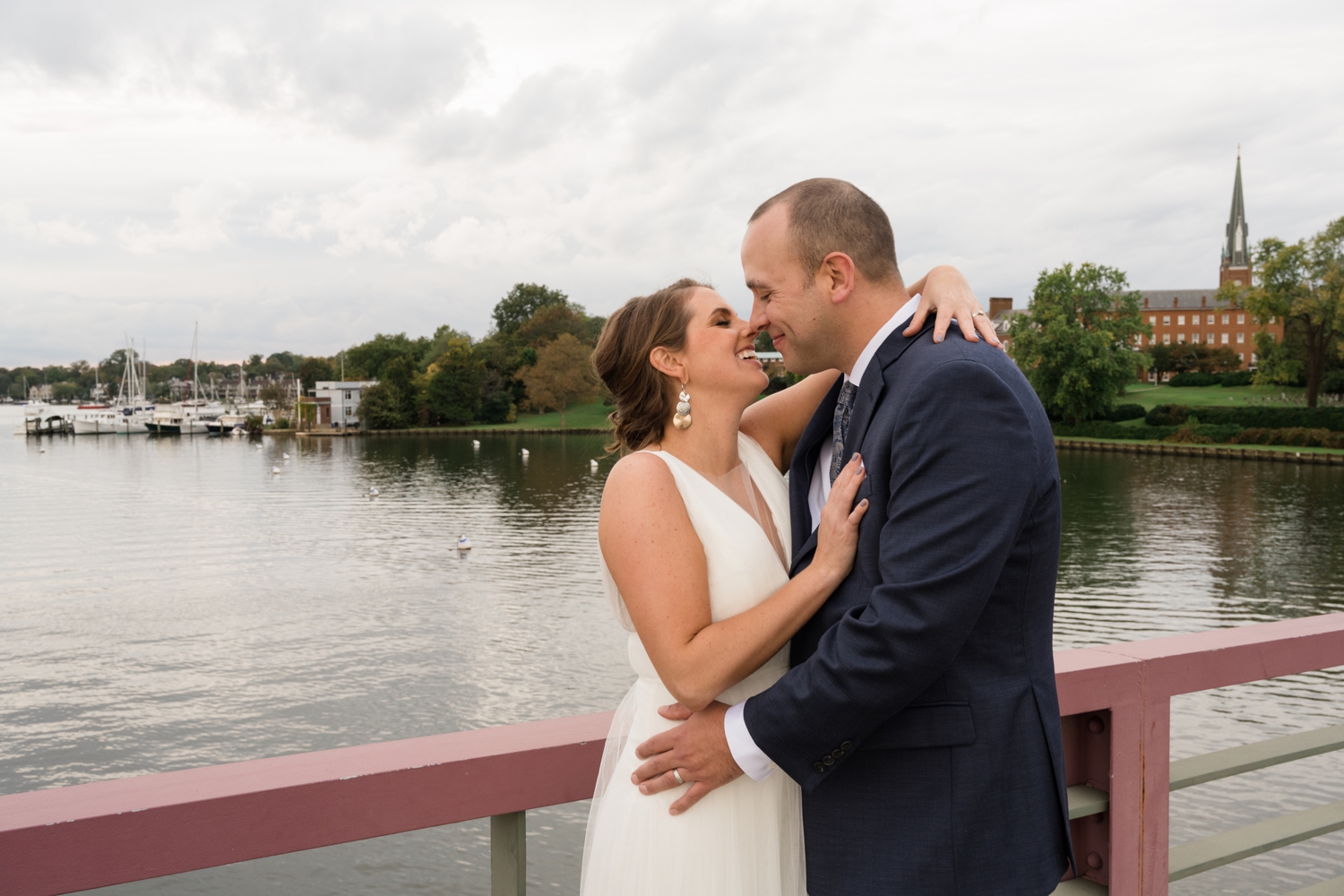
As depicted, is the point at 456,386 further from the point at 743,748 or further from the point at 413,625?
the point at 743,748

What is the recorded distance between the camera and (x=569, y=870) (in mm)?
10797

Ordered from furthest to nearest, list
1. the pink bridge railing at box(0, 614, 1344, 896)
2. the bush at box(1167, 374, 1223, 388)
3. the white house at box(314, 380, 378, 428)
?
1. the white house at box(314, 380, 378, 428)
2. the bush at box(1167, 374, 1223, 388)
3. the pink bridge railing at box(0, 614, 1344, 896)

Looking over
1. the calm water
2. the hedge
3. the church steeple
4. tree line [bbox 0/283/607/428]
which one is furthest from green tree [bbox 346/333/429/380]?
the church steeple

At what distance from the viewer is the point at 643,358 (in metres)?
2.16

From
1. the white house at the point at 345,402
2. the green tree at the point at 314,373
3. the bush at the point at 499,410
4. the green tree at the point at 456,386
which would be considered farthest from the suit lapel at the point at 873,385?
the green tree at the point at 314,373

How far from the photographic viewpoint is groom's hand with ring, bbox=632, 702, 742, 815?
67.3 inches

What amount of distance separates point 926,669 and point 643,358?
39.3 inches

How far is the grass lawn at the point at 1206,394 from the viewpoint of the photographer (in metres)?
60.9

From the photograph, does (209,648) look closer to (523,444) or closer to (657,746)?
(657,746)

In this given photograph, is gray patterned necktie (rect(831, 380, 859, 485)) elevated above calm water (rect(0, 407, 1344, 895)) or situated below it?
above

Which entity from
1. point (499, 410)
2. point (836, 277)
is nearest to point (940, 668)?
point (836, 277)

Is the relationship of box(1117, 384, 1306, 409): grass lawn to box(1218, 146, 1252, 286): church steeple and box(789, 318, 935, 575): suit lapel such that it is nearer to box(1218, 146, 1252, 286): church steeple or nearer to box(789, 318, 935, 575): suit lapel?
box(1218, 146, 1252, 286): church steeple

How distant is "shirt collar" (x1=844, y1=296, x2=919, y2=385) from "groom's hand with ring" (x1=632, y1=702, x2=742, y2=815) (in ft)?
2.19

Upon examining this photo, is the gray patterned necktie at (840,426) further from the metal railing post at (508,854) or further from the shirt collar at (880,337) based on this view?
the metal railing post at (508,854)
